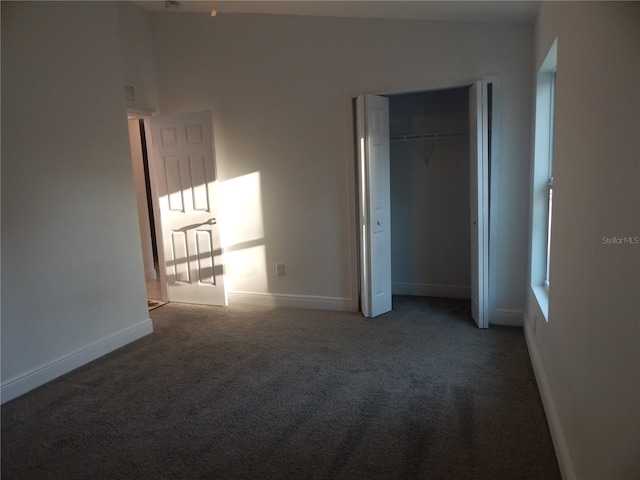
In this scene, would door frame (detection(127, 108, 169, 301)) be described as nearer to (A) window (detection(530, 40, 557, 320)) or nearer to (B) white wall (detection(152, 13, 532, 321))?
(B) white wall (detection(152, 13, 532, 321))

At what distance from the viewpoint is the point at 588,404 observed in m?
1.54

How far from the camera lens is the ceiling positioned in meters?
3.08

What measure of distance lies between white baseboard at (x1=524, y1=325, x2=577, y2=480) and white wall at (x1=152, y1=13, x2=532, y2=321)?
967 mm

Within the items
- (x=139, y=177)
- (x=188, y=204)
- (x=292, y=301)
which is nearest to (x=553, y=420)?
(x=292, y=301)

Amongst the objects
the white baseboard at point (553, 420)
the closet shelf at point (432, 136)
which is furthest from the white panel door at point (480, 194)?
the closet shelf at point (432, 136)

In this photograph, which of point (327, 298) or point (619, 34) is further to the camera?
point (327, 298)

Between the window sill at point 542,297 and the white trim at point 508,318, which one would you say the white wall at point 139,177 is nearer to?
the white trim at point 508,318

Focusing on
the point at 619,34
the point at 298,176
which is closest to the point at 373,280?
the point at 298,176

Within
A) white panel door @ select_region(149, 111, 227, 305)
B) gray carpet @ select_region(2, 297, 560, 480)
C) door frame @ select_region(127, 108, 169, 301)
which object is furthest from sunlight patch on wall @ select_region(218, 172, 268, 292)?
gray carpet @ select_region(2, 297, 560, 480)

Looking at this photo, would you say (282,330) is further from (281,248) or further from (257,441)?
(257,441)

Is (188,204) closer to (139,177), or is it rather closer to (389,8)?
(139,177)

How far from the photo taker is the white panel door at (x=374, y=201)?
3.79 meters

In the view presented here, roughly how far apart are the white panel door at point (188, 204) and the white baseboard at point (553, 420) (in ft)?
9.76

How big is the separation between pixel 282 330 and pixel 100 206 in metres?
1.78
